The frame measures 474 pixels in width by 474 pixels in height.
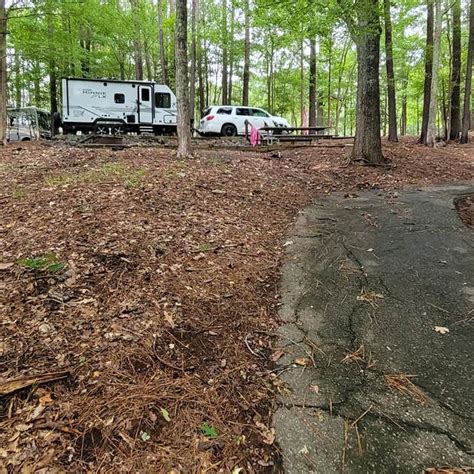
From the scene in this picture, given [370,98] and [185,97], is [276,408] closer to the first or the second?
[185,97]

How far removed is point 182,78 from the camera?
793cm

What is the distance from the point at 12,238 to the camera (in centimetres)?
377

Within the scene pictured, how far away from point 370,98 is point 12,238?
7599 mm

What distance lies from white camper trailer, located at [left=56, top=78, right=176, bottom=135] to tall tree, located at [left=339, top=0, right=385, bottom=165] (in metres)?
11.6

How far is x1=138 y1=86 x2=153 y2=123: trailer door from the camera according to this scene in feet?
58.0

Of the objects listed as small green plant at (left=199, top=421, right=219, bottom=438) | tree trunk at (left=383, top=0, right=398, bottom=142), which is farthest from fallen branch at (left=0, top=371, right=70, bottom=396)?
tree trunk at (left=383, top=0, right=398, bottom=142)

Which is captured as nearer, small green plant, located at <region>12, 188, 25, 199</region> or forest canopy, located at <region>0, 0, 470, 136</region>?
small green plant, located at <region>12, 188, 25, 199</region>

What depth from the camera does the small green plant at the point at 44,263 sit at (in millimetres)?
3130

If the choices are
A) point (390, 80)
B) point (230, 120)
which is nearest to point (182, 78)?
point (390, 80)

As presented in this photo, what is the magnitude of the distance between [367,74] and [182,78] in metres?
3.97

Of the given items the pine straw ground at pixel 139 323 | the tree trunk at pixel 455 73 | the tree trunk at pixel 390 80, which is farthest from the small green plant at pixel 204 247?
the tree trunk at pixel 455 73

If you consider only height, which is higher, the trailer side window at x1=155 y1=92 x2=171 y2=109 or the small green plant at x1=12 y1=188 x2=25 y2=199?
the trailer side window at x1=155 y1=92 x2=171 y2=109

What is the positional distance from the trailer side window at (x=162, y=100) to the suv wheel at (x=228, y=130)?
295cm

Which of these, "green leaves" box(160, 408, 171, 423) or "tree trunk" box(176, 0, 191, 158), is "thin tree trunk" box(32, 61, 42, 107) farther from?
"green leaves" box(160, 408, 171, 423)
